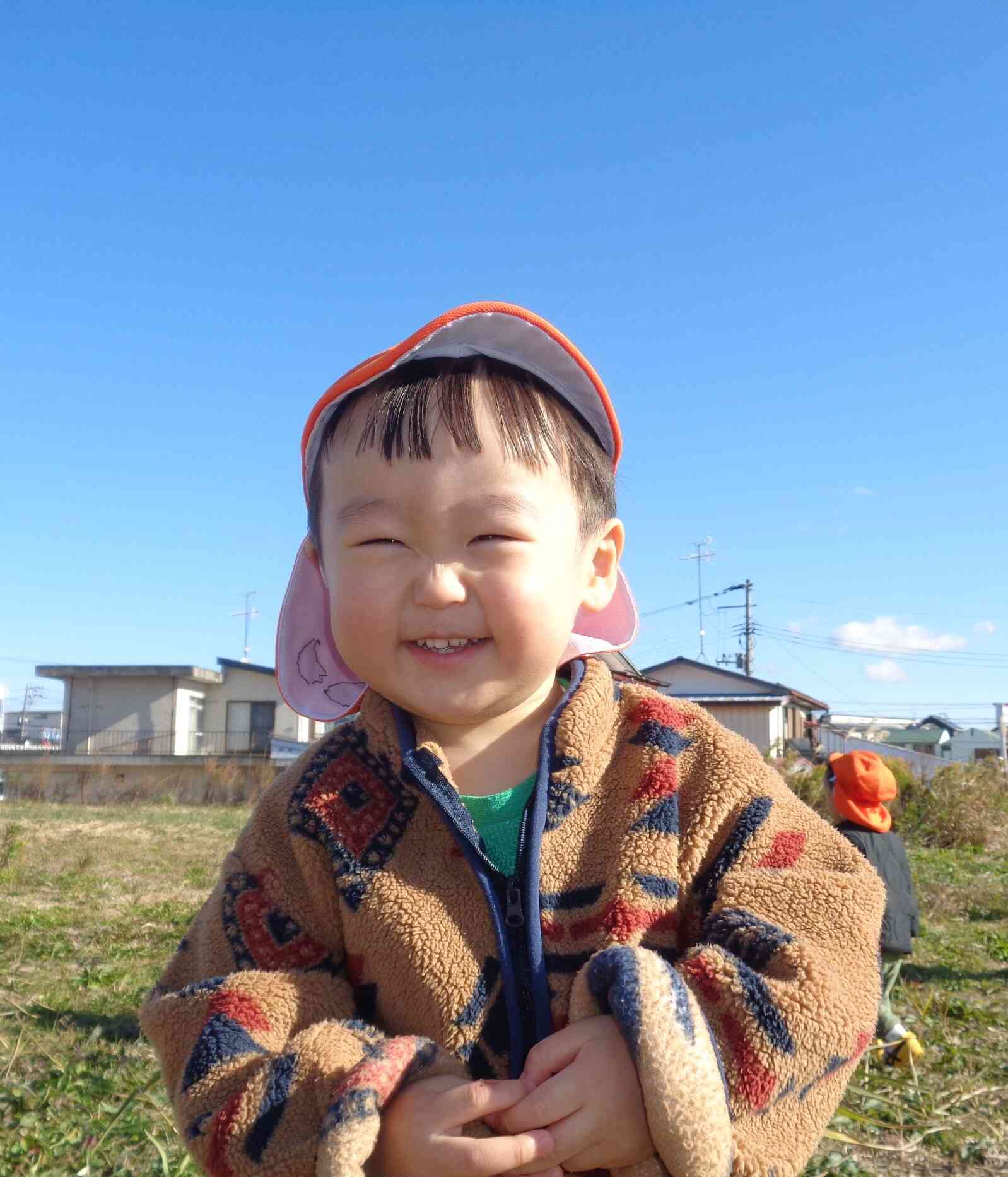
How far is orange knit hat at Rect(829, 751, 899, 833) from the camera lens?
19.7 feet

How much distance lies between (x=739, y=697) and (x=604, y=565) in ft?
118

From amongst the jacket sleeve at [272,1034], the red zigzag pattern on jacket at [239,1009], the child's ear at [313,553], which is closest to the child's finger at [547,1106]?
the jacket sleeve at [272,1034]

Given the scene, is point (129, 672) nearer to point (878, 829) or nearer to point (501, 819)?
point (878, 829)

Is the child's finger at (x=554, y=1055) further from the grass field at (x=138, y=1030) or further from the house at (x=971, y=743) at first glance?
the house at (x=971, y=743)

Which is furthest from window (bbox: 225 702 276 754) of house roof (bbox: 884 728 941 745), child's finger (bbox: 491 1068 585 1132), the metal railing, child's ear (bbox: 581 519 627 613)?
child's finger (bbox: 491 1068 585 1132)

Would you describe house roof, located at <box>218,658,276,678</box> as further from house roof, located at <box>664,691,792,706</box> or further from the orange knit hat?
the orange knit hat

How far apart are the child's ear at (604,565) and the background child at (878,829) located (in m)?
4.29

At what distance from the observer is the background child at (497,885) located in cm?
125

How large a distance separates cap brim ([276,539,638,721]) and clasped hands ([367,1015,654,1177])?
793mm

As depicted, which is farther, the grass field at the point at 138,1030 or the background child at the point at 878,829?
the background child at the point at 878,829

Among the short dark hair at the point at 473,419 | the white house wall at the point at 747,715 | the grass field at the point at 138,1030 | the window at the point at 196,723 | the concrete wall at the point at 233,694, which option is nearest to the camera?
the short dark hair at the point at 473,419

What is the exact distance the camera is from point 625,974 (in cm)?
126

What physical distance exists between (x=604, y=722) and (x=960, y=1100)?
3.05 meters

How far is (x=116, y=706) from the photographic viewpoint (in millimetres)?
39938
